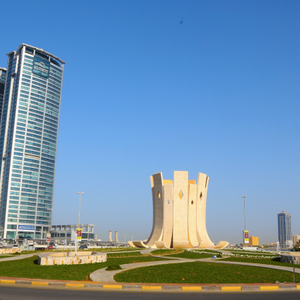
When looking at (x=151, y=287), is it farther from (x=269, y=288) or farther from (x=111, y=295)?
(x=269, y=288)

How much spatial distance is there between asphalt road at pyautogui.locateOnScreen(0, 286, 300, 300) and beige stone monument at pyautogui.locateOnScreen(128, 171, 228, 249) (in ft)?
134

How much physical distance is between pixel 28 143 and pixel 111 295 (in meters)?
147

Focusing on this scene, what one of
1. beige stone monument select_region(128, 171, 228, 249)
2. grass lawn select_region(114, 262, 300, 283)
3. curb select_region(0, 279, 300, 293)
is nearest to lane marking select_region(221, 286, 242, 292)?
curb select_region(0, 279, 300, 293)

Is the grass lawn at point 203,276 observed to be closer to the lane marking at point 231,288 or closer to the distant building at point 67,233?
the lane marking at point 231,288

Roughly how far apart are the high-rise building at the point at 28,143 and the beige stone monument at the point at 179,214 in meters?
101

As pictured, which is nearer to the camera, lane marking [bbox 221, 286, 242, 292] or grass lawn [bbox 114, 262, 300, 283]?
lane marking [bbox 221, 286, 242, 292]

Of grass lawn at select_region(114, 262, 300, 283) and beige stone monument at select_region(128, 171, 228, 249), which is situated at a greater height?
beige stone monument at select_region(128, 171, 228, 249)

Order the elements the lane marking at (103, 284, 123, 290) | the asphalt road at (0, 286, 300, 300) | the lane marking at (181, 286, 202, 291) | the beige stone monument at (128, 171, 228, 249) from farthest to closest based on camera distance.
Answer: the beige stone monument at (128, 171, 228, 249) < the lane marking at (103, 284, 123, 290) < the lane marking at (181, 286, 202, 291) < the asphalt road at (0, 286, 300, 300)

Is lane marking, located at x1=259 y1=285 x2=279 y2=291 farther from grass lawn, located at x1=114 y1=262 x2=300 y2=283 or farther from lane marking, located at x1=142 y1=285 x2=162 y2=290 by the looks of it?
lane marking, located at x1=142 y1=285 x2=162 y2=290

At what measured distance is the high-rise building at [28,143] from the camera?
Result: 475 feet

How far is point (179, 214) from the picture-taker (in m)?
56.3

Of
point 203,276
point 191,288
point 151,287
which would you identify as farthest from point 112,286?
point 203,276

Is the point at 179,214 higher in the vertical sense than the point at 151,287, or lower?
higher

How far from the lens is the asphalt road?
1288cm
